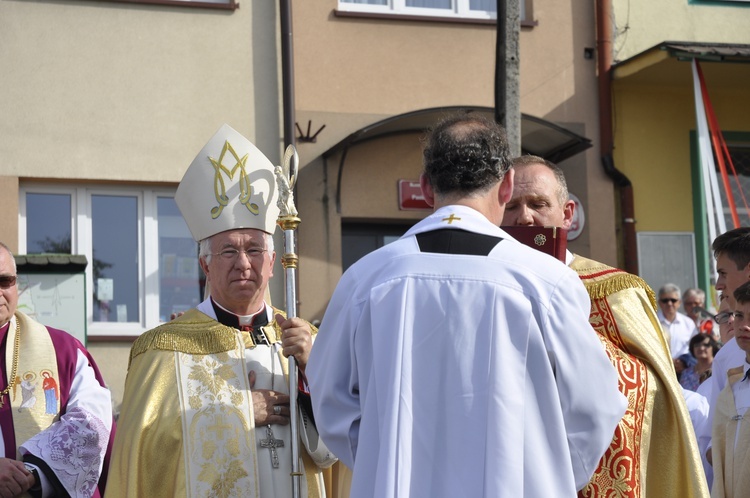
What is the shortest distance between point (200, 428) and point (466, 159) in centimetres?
226

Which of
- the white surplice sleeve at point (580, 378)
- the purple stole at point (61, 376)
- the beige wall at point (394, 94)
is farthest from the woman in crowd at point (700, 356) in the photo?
the white surplice sleeve at point (580, 378)

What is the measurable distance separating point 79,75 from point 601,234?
216 inches

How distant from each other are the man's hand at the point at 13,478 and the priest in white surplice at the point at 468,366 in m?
2.46

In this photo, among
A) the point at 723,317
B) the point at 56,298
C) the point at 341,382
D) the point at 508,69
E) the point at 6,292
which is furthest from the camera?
the point at 56,298

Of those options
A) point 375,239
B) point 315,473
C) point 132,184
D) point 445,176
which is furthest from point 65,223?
point 445,176

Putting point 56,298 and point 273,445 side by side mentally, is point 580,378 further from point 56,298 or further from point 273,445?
point 56,298

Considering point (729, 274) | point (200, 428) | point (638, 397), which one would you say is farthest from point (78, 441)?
point (729, 274)

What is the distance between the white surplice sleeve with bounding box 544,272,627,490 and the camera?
4.00m

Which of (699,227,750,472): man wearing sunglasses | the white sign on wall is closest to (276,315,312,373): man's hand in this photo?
(699,227,750,472): man wearing sunglasses

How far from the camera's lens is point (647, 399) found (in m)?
5.03

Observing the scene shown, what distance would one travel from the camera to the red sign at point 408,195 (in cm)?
1302

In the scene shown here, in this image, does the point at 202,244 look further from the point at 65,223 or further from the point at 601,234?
the point at 601,234

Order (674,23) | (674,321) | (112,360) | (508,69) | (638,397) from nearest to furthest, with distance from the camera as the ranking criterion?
(638,397)
(508,69)
(674,321)
(112,360)
(674,23)

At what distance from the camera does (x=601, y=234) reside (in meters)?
13.5
